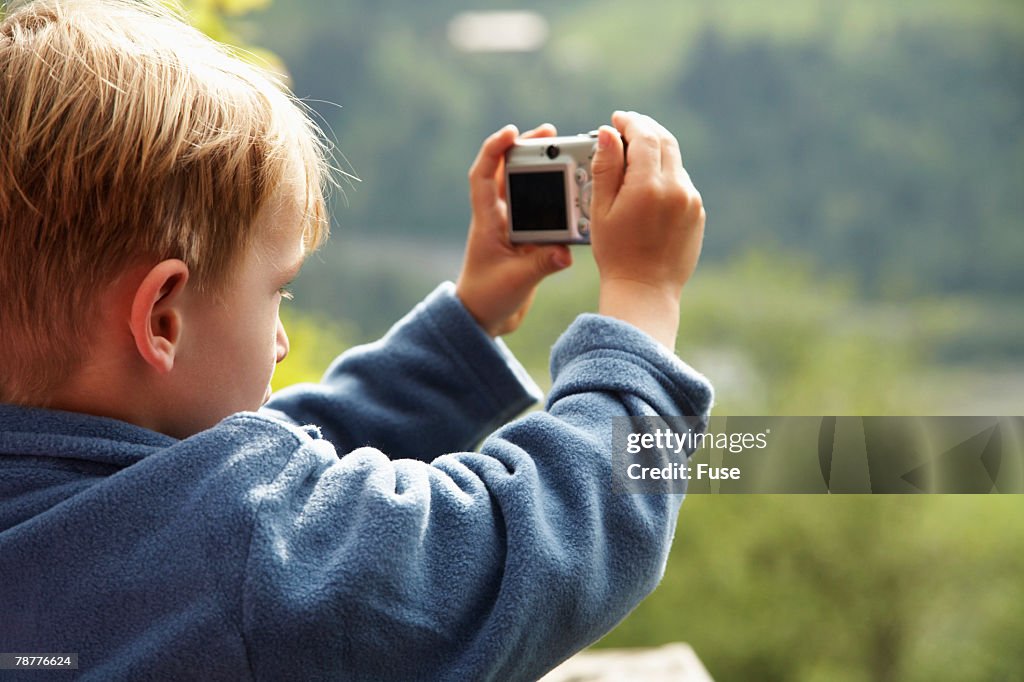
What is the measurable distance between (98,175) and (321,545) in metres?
0.22

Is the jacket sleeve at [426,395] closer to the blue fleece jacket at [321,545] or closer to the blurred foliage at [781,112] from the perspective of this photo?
the blue fleece jacket at [321,545]

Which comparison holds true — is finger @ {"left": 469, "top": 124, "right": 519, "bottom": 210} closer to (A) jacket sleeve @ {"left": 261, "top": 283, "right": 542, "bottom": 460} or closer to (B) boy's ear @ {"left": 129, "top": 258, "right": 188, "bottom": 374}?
(A) jacket sleeve @ {"left": 261, "top": 283, "right": 542, "bottom": 460}

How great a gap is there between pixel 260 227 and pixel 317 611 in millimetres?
220

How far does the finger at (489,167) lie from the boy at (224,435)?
147 mm

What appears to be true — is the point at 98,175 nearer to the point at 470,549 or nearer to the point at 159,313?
the point at 159,313

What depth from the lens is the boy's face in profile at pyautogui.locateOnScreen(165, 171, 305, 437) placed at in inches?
22.6

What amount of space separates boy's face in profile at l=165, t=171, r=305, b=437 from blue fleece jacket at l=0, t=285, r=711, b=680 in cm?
3

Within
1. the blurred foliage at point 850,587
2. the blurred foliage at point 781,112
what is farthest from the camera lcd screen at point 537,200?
Result: the blurred foliage at point 781,112

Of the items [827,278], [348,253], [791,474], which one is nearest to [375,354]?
[791,474]

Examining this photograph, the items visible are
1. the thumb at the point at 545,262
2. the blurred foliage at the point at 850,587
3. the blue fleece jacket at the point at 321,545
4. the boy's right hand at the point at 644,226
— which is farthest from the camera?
the blurred foliage at the point at 850,587

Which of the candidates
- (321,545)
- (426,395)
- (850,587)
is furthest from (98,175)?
(850,587)

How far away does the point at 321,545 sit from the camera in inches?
20.3

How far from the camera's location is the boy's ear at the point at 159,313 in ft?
1.77

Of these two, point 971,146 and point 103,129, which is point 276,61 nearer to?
point 103,129
